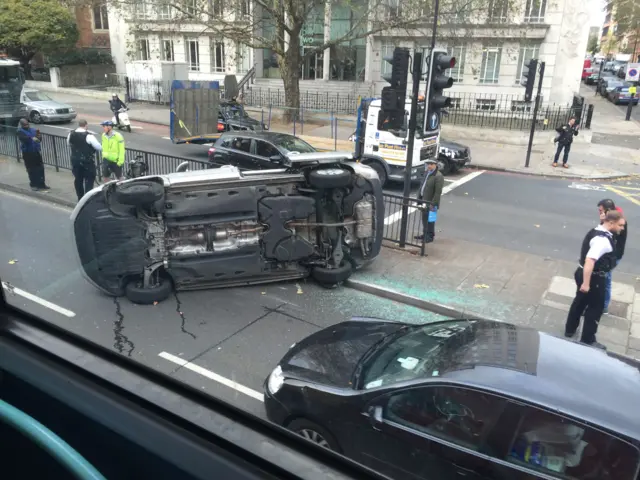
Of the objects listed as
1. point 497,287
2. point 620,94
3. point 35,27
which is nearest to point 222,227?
point 35,27

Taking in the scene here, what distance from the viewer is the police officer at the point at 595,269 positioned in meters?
5.52

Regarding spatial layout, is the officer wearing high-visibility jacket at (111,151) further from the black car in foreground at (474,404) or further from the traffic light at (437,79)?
the black car in foreground at (474,404)

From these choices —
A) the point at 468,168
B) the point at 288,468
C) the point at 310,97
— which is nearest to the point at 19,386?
the point at 288,468

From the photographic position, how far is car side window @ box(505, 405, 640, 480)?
2.53m

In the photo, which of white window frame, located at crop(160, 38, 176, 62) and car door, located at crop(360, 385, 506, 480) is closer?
car door, located at crop(360, 385, 506, 480)

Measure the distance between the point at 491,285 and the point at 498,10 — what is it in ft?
48.4

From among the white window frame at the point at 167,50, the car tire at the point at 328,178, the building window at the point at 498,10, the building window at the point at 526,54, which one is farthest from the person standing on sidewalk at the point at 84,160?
the building window at the point at 526,54

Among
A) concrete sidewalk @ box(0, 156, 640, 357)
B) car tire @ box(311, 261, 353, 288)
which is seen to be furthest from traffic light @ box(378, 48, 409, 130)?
car tire @ box(311, 261, 353, 288)

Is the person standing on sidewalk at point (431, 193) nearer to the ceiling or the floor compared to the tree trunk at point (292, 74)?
nearer to the floor

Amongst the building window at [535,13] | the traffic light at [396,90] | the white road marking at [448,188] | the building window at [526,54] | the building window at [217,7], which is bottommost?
the white road marking at [448,188]

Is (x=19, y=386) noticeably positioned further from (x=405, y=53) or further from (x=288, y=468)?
(x=405, y=53)

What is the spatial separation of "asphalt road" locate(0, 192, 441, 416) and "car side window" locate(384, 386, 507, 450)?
1.41 meters

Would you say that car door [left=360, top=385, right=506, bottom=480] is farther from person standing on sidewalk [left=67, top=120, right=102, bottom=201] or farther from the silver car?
the silver car

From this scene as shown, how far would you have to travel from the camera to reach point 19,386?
167 cm
